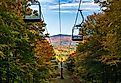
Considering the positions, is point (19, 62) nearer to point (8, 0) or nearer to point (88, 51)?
point (8, 0)

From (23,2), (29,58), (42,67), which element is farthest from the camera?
(42,67)

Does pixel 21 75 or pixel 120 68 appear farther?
pixel 120 68

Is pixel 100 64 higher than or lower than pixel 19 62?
lower

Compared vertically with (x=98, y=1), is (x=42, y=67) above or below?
below

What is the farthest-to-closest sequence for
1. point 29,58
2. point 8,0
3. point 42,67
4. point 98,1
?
point 42,67, point 98,1, point 29,58, point 8,0

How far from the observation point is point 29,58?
2492 cm

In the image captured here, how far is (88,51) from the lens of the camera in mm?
41281

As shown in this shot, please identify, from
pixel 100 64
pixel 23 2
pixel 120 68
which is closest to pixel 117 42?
pixel 23 2

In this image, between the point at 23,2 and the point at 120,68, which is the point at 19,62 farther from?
the point at 120,68

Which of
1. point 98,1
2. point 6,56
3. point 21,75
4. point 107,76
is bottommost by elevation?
point 107,76

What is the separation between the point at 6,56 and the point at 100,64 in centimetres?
1930

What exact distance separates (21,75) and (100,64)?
15.4m

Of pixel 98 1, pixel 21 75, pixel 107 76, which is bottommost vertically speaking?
pixel 107 76

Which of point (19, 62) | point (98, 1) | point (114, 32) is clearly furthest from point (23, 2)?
point (98, 1)
